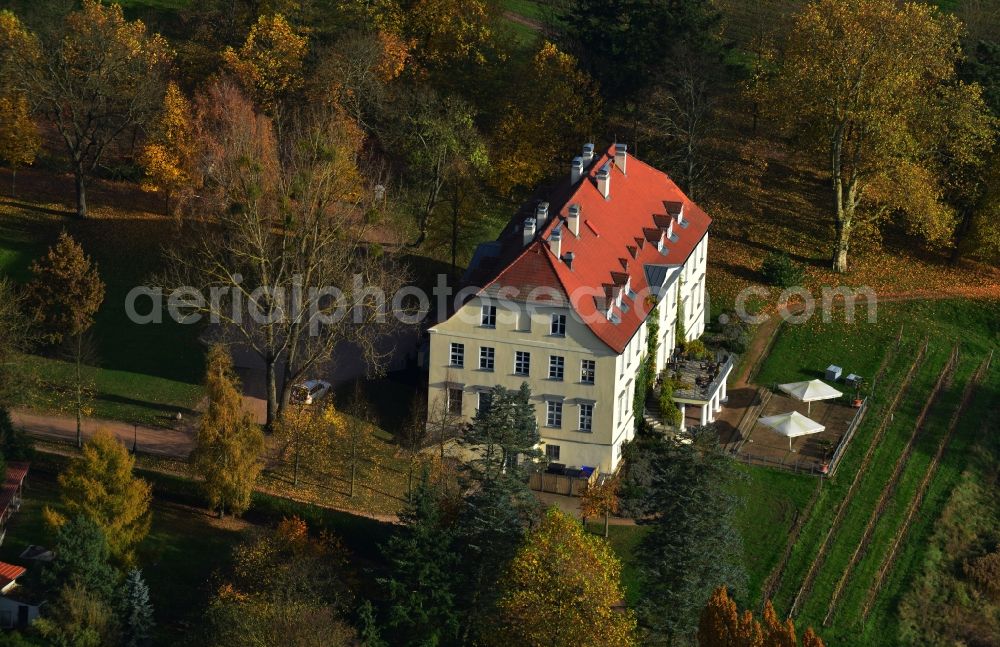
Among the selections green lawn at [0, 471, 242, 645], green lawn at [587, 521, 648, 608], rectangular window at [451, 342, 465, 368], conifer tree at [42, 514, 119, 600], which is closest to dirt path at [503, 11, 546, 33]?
rectangular window at [451, 342, 465, 368]

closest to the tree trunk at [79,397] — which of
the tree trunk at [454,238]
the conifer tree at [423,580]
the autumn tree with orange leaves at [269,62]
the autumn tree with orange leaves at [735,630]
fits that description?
the conifer tree at [423,580]

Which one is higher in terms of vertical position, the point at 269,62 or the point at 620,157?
the point at 269,62

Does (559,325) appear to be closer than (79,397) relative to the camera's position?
No

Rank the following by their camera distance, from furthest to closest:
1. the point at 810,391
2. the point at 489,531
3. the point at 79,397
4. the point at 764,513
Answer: the point at 810,391 < the point at 764,513 < the point at 79,397 < the point at 489,531

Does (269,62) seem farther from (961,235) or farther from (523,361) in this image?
(961,235)

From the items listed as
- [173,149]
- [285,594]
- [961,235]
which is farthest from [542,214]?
[961,235]


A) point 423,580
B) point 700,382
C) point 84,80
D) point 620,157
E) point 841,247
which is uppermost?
point 84,80

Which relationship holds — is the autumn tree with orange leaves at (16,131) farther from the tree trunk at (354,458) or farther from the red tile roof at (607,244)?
the tree trunk at (354,458)

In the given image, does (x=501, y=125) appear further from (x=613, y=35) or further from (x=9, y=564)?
(x=9, y=564)
